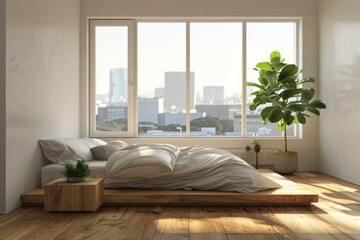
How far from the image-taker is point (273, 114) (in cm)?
548

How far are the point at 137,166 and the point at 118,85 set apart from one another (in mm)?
2821

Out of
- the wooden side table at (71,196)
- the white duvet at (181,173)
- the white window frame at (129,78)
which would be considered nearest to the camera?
the wooden side table at (71,196)

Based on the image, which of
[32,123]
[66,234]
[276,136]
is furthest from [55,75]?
[276,136]

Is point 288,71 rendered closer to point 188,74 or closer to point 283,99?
point 283,99

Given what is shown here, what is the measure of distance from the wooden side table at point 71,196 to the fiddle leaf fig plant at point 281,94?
2.90 m

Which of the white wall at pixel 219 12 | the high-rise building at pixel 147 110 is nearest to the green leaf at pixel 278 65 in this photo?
the white wall at pixel 219 12

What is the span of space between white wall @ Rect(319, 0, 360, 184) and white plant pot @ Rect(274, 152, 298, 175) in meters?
0.48

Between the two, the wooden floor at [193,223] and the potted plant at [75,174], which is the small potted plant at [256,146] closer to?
the wooden floor at [193,223]

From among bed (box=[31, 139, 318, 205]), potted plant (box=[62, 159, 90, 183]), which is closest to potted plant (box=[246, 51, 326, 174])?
bed (box=[31, 139, 318, 205])

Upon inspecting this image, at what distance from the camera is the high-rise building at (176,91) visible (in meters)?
6.34

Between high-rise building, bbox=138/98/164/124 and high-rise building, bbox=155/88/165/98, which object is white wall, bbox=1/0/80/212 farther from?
high-rise building, bbox=155/88/165/98

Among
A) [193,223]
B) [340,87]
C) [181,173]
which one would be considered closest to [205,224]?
[193,223]

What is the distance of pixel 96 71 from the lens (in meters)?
6.27

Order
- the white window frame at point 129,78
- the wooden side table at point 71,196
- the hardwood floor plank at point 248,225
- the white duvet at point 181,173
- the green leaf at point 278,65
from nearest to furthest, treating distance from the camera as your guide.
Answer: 1. the hardwood floor plank at point 248,225
2. the wooden side table at point 71,196
3. the white duvet at point 181,173
4. the green leaf at point 278,65
5. the white window frame at point 129,78
